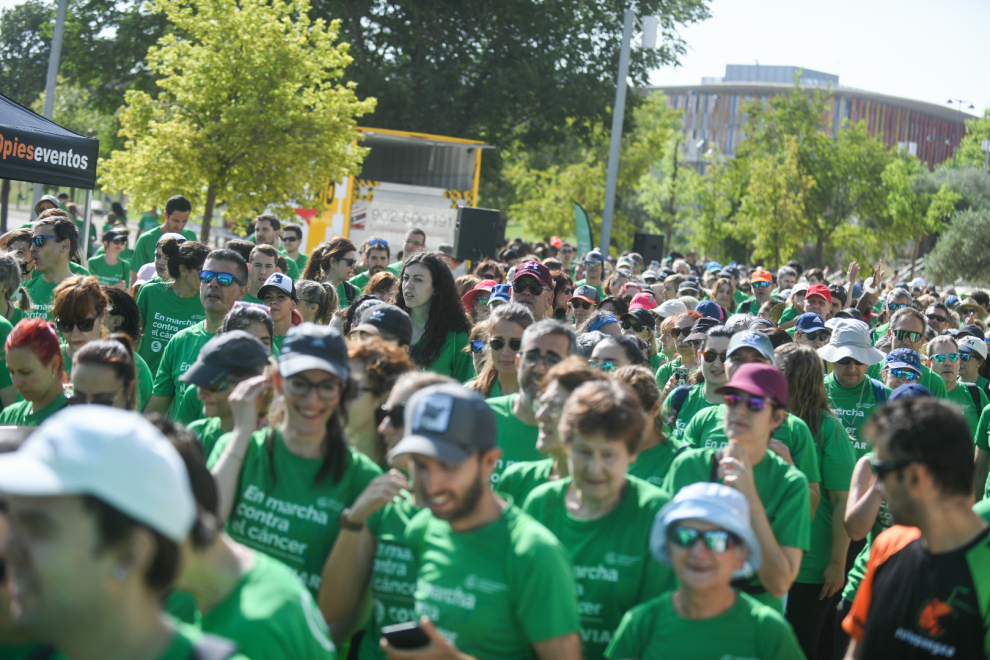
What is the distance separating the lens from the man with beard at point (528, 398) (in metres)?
4.29

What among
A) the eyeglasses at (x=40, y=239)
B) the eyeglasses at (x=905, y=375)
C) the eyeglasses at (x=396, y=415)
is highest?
the eyeglasses at (x=40, y=239)

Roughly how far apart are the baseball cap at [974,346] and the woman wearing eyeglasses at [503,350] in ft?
15.2

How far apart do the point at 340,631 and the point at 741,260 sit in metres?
46.6

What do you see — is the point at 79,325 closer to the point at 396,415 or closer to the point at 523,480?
the point at 396,415

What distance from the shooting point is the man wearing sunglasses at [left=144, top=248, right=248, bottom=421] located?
566 cm

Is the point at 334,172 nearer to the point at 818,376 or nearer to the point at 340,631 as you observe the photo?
the point at 818,376

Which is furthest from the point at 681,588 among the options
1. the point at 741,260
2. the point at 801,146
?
the point at 741,260

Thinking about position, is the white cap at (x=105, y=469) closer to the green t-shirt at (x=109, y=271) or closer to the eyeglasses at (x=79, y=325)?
the eyeglasses at (x=79, y=325)

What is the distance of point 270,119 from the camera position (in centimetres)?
1479

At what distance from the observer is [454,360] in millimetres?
6543

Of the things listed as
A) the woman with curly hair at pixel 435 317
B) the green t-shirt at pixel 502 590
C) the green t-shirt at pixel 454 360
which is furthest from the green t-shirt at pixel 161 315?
the green t-shirt at pixel 502 590

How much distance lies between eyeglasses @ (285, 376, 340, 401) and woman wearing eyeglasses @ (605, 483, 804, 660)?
4.01ft

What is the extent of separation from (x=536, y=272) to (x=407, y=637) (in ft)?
17.3

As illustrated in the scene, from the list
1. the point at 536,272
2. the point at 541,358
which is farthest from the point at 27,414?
the point at 536,272
